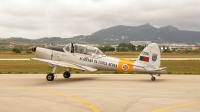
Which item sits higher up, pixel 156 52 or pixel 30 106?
pixel 156 52

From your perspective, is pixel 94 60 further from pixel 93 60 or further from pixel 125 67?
pixel 125 67

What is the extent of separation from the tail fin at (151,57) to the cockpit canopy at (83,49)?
281 centimetres

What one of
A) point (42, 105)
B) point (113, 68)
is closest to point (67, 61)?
point (113, 68)

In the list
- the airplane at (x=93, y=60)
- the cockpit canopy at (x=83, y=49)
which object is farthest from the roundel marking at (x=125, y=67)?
the cockpit canopy at (x=83, y=49)

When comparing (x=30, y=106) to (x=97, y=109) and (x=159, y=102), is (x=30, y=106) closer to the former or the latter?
(x=97, y=109)

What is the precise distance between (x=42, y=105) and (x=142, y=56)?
8919 mm

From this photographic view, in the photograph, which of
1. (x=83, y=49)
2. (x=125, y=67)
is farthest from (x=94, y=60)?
(x=125, y=67)

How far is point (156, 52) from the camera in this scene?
53.7 ft

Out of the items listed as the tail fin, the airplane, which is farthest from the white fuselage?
the tail fin

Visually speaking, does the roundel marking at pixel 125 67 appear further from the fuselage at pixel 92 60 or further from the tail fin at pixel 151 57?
the tail fin at pixel 151 57

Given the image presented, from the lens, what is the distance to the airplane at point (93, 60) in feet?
53.7

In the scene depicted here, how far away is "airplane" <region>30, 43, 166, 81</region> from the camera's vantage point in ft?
53.7

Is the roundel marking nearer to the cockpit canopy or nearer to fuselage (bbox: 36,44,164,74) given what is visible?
fuselage (bbox: 36,44,164,74)

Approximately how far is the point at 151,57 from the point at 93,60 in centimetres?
382
